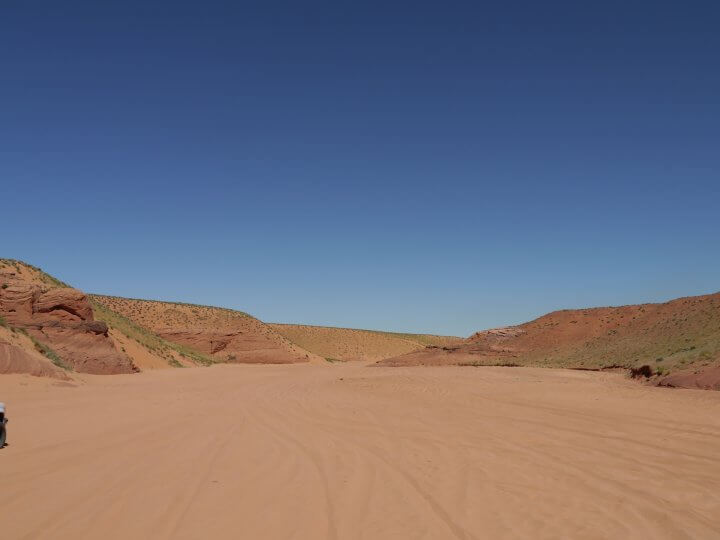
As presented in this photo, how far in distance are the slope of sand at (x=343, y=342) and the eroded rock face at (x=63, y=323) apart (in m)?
68.1

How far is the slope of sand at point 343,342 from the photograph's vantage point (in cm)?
9869

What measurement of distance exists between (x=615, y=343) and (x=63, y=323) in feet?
117

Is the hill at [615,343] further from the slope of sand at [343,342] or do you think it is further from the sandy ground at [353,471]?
the slope of sand at [343,342]

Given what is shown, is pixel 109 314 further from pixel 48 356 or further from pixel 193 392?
pixel 193 392

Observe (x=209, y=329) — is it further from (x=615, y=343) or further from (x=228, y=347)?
(x=615, y=343)

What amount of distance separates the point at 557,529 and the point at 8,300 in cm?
2647

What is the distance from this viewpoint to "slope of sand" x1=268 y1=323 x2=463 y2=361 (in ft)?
324

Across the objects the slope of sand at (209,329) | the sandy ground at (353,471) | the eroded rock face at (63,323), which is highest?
the slope of sand at (209,329)

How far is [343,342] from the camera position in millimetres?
105625

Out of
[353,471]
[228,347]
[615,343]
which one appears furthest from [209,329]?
[353,471]

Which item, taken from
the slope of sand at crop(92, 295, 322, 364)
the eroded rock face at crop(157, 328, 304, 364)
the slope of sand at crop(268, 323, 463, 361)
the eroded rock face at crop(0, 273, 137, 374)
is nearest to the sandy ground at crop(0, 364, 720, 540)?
the eroded rock face at crop(0, 273, 137, 374)

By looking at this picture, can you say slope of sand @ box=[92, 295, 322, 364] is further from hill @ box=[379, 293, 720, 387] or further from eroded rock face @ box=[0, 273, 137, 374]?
eroded rock face @ box=[0, 273, 137, 374]

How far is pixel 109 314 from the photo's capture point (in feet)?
130

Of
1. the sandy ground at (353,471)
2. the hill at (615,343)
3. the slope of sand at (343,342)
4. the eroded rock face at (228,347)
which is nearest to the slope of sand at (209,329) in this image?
the eroded rock face at (228,347)
